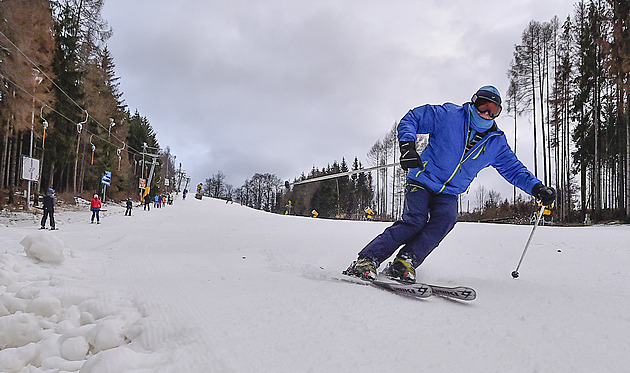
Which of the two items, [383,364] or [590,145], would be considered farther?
[590,145]

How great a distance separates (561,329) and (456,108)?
193 cm

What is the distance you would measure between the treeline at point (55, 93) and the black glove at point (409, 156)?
51.0ft

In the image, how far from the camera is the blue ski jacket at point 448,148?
3.09 meters

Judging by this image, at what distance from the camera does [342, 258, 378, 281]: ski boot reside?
2955 millimetres

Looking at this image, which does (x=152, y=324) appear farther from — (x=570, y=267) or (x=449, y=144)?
(x=570, y=267)

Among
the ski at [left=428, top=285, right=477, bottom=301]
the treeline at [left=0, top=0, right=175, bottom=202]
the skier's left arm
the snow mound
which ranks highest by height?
the treeline at [left=0, top=0, right=175, bottom=202]

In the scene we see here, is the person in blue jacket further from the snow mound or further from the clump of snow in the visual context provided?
the clump of snow

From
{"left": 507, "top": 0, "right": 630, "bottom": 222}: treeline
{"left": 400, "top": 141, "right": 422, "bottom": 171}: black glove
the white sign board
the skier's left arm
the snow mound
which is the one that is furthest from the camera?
{"left": 507, "top": 0, "right": 630, "bottom": 222}: treeline

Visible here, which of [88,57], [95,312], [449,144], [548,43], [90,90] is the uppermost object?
[548,43]

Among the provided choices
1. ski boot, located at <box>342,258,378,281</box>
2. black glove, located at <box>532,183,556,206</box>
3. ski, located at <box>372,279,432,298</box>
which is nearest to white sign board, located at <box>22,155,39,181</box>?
ski boot, located at <box>342,258,378,281</box>

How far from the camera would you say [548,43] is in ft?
78.3

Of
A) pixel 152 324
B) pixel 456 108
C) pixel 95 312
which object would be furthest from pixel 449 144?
pixel 95 312

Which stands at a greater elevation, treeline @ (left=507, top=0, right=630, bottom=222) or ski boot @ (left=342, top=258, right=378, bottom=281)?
treeline @ (left=507, top=0, right=630, bottom=222)

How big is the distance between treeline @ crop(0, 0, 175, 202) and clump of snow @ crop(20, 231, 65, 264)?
13.1m
